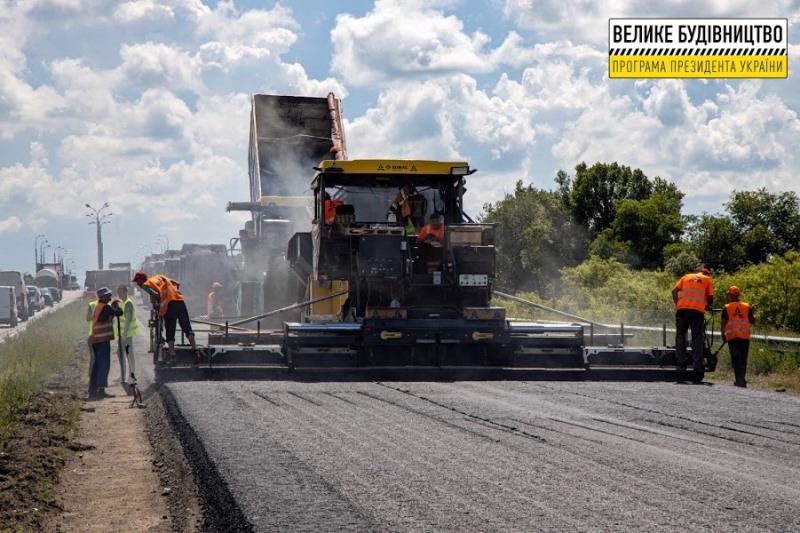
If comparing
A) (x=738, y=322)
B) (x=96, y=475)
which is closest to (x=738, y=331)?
(x=738, y=322)

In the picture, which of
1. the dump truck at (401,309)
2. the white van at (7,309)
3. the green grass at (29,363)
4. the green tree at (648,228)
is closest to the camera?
the green grass at (29,363)

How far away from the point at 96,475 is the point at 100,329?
20.2ft

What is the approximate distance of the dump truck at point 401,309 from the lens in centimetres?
1403

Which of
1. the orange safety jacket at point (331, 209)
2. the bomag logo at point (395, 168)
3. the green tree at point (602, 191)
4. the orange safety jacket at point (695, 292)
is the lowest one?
the orange safety jacket at point (695, 292)

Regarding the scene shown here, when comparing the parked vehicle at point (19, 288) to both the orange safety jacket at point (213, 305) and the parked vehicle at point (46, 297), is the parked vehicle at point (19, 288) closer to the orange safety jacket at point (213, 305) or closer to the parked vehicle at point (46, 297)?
the parked vehicle at point (46, 297)

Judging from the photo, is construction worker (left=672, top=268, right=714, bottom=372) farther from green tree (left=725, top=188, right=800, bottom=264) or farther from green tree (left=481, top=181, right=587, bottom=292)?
green tree (left=725, top=188, right=800, bottom=264)

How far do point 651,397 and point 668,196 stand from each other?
6461 centimetres

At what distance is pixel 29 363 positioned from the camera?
18.6 meters

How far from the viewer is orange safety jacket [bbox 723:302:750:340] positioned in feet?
49.0

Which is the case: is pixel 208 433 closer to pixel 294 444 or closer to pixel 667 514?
pixel 294 444

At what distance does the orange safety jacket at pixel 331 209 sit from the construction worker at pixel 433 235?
3.83 ft

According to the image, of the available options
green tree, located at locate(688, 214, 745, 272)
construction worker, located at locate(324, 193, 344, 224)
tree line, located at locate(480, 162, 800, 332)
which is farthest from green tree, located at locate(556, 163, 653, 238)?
construction worker, located at locate(324, 193, 344, 224)

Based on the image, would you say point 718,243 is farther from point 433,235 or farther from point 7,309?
point 433,235

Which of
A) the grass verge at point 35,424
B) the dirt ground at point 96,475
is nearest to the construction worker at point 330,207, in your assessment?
the dirt ground at point 96,475
